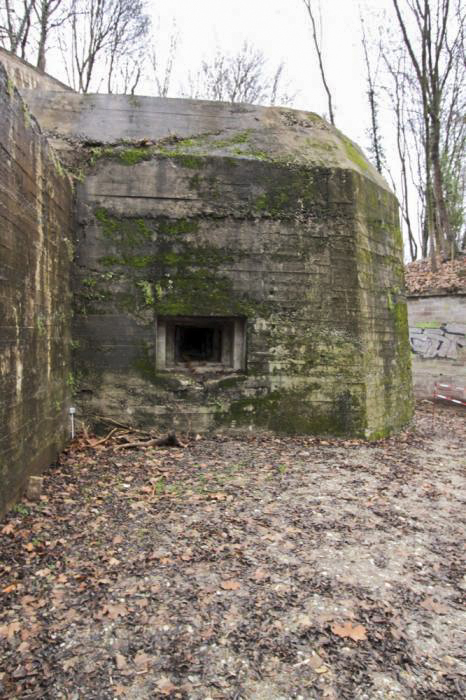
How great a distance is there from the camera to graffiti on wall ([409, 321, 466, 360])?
1203 cm

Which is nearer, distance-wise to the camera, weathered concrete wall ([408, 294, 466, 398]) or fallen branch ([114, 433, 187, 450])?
fallen branch ([114, 433, 187, 450])

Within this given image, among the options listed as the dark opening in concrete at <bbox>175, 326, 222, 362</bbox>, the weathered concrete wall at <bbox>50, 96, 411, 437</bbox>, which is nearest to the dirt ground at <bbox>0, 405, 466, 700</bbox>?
the weathered concrete wall at <bbox>50, 96, 411, 437</bbox>

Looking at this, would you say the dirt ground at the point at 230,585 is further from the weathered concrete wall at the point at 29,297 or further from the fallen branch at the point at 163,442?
the fallen branch at the point at 163,442

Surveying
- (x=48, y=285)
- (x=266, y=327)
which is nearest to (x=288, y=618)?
(x=48, y=285)

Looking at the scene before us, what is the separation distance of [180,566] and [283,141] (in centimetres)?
594

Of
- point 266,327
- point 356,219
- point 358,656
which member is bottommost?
point 358,656

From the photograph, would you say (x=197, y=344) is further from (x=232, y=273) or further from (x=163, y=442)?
(x=163, y=442)

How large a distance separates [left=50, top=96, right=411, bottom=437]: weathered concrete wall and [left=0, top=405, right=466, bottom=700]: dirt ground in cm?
142

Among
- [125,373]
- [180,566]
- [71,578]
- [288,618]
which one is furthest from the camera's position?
[125,373]

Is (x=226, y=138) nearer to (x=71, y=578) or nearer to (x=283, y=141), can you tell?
(x=283, y=141)

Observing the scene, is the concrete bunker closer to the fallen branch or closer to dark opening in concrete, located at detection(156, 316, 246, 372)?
dark opening in concrete, located at detection(156, 316, 246, 372)

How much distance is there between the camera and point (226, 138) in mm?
6766

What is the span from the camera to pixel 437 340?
12.4 metres

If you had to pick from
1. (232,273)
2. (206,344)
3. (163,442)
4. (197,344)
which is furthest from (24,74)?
(163,442)
